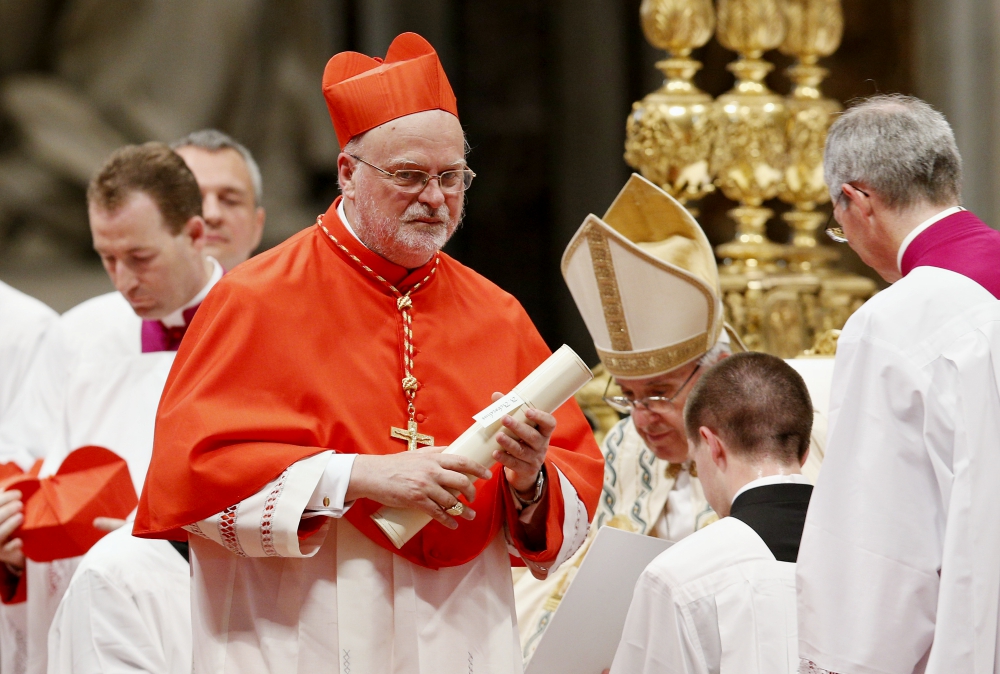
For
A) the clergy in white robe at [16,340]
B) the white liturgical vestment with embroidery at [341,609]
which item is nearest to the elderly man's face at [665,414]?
the white liturgical vestment with embroidery at [341,609]

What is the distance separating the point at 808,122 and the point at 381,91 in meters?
2.91

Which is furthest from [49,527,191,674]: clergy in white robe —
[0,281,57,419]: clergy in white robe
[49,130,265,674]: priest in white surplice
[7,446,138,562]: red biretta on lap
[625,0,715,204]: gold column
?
[625,0,715,204]: gold column

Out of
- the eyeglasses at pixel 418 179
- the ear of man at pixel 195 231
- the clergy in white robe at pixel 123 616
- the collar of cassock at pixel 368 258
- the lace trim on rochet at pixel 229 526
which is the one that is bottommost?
the clergy in white robe at pixel 123 616

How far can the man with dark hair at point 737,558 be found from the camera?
8.50 feet

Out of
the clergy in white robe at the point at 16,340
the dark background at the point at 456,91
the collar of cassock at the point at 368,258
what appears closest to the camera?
the collar of cassock at the point at 368,258

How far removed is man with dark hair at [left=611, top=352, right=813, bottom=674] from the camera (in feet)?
8.50

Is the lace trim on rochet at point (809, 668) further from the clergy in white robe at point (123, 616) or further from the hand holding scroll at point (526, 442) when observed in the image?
the clergy in white robe at point (123, 616)

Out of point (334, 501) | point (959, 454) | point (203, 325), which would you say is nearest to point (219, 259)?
point (203, 325)

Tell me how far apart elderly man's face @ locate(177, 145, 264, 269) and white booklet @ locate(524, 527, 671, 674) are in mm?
2541

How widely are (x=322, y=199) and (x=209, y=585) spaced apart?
15.1 ft

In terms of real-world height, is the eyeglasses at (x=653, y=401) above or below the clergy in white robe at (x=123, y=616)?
above

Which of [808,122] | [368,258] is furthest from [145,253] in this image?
[808,122]

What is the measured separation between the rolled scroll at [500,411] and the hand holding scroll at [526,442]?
19 mm

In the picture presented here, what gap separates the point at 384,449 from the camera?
2.75 metres
